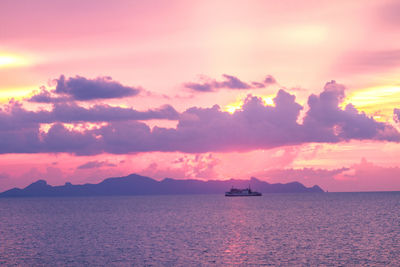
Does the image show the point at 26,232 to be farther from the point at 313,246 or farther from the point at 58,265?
the point at 313,246

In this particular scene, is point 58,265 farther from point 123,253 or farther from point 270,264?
point 270,264

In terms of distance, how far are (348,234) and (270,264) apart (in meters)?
50.2

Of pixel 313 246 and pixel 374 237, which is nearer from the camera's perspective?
pixel 313 246

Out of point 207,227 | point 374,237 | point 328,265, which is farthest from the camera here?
point 207,227

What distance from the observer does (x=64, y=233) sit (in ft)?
451

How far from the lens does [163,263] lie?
8256cm

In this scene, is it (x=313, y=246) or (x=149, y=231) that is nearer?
(x=313, y=246)

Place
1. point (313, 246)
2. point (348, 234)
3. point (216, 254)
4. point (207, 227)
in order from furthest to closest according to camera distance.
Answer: point (207, 227) < point (348, 234) < point (313, 246) < point (216, 254)

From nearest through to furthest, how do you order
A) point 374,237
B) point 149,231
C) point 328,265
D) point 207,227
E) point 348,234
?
1. point 328,265
2. point 374,237
3. point 348,234
4. point 149,231
5. point 207,227

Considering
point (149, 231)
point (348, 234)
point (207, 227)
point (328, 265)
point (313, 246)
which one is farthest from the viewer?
point (207, 227)

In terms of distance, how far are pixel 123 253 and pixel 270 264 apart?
3062 centimetres

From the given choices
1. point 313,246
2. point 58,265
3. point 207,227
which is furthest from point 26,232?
point 313,246

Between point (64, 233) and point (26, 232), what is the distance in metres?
14.2

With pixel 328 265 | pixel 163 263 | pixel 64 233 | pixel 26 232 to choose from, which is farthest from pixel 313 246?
pixel 26 232
